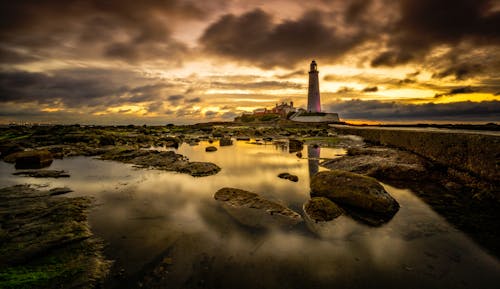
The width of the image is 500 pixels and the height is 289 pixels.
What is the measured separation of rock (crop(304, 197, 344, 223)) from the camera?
6693 mm

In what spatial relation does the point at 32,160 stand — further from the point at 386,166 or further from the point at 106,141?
the point at 386,166

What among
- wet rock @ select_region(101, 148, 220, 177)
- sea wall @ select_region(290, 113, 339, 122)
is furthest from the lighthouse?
wet rock @ select_region(101, 148, 220, 177)

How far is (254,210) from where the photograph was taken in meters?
7.25

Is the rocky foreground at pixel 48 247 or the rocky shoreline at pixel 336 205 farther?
the rocky shoreline at pixel 336 205

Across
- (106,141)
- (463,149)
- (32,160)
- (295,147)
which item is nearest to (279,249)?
(463,149)

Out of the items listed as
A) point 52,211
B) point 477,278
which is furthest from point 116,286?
point 477,278

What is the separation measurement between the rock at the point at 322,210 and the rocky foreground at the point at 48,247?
211 inches

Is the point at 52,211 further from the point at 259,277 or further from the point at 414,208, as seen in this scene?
the point at 414,208

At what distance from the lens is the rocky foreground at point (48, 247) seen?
3939 mm

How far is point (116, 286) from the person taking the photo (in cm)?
388

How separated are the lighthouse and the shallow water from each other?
249 ft

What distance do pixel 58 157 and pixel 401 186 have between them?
77.8 ft

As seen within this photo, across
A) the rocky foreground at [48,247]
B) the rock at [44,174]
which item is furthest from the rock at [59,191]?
the rock at [44,174]

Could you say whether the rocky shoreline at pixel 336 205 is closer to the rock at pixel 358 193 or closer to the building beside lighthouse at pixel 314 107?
the rock at pixel 358 193
